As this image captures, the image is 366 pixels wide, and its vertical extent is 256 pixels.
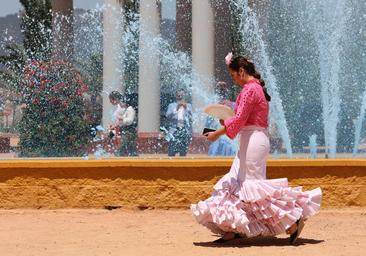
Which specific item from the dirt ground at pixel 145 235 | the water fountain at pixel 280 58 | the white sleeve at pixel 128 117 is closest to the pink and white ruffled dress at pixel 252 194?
the dirt ground at pixel 145 235

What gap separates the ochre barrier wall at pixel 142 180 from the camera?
14.0 metres

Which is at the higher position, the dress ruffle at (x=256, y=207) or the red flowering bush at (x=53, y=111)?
the red flowering bush at (x=53, y=111)

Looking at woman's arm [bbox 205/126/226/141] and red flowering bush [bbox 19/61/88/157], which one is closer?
woman's arm [bbox 205/126/226/141]

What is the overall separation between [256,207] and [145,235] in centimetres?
165

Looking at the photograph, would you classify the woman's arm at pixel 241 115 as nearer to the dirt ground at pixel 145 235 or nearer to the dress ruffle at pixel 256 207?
the dress ruffle at pixel 256 207

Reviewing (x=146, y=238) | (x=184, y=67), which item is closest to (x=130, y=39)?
(x=184, y=67)

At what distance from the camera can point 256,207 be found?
10.5 meters

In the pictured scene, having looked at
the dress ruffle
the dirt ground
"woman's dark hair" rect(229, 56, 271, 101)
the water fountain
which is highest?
the water fountain

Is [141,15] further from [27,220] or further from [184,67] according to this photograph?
[27,220]

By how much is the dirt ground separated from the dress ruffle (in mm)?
204

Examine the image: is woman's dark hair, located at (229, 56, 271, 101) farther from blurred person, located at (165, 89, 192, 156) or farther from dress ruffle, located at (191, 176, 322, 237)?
blurred person, located at (165, 89, 192, 156)

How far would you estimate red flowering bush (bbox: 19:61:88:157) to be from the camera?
31.4m

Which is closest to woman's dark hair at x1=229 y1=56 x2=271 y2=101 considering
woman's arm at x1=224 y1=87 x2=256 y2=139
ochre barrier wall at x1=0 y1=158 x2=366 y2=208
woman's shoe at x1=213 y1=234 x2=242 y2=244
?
woman's arm at x1=224 y1=87 x2=256 y2=139

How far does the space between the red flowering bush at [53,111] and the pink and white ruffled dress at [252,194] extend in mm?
20160
